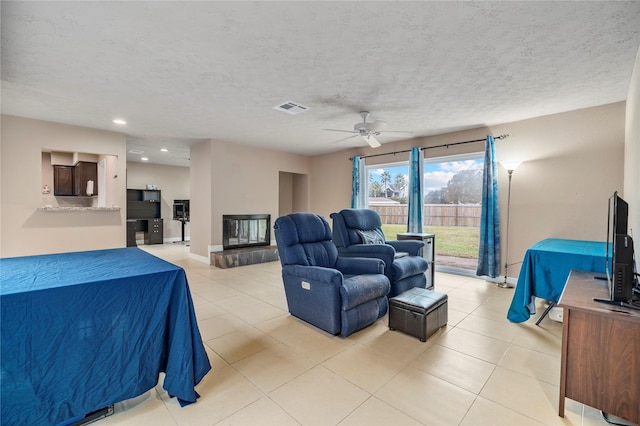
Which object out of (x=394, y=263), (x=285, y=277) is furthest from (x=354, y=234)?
(x=285, y=277)

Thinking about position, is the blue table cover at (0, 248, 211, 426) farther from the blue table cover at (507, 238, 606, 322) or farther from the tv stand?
the blue table cover at (507, 238, 606, 322)

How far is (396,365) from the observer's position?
7.22 feet

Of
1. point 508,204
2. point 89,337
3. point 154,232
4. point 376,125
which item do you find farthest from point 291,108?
point 154,232

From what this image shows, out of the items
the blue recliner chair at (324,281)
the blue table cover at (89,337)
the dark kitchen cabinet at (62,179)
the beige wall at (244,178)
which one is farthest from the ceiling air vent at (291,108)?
the dark kitchen cabinet at (62,179)

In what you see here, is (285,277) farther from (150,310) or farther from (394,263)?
(150,310)

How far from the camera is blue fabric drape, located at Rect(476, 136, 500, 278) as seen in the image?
4.55 meters

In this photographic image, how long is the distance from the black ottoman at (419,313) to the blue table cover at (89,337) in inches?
69.6

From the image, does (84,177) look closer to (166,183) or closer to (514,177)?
(166,183)

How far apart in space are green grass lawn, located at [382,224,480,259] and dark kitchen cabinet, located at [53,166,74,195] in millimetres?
7036

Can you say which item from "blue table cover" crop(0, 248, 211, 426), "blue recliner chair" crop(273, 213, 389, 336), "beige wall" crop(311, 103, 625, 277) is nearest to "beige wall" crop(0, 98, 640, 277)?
"beige wall" crop(311, 103, 625, 277)

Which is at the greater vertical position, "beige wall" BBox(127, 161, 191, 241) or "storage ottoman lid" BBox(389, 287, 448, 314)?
"beige wall" BBox(127, 161, 191, 241)

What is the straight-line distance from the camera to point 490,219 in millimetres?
4559

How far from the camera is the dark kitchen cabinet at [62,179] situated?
5379 mm

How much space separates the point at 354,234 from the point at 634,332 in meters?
2.75
